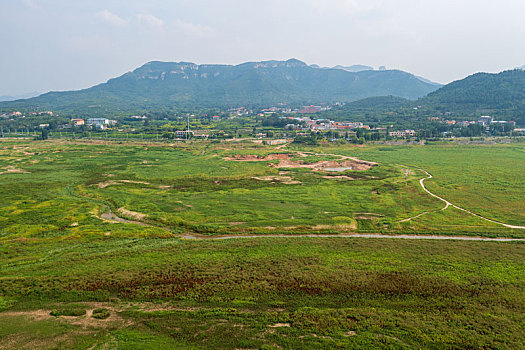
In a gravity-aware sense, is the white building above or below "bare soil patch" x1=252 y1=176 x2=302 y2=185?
above

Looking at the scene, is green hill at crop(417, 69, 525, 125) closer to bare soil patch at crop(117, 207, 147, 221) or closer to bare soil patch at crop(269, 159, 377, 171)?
bare soil patch at crop(269, 159, 377, 171)

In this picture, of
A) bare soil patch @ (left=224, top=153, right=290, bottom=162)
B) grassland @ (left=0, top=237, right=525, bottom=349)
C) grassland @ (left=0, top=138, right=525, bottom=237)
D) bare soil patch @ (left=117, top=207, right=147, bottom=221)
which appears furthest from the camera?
bare soil patch @ (left=224, top=153, right=290, bottom=162)

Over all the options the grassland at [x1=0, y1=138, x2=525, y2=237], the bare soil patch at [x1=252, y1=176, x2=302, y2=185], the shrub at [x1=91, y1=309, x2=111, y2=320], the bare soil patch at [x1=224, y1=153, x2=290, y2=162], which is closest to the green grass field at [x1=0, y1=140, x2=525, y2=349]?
the shrub at [x1=91, y1=309, x2=111, y2=320]

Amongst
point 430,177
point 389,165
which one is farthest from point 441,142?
point 430,177

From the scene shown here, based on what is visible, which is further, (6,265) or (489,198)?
(489,198)

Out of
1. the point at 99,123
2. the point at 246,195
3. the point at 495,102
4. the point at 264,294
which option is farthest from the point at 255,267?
the point at 495,102

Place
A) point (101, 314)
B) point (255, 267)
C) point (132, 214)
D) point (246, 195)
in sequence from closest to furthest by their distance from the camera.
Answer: point (101, 314) < point (255, 267) < point (132, 214) < point (246, 195)

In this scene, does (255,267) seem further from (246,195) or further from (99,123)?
(99,123)

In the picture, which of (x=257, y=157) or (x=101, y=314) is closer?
(x=101, y=314)

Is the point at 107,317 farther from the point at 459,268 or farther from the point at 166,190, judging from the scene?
the point at 166,190
